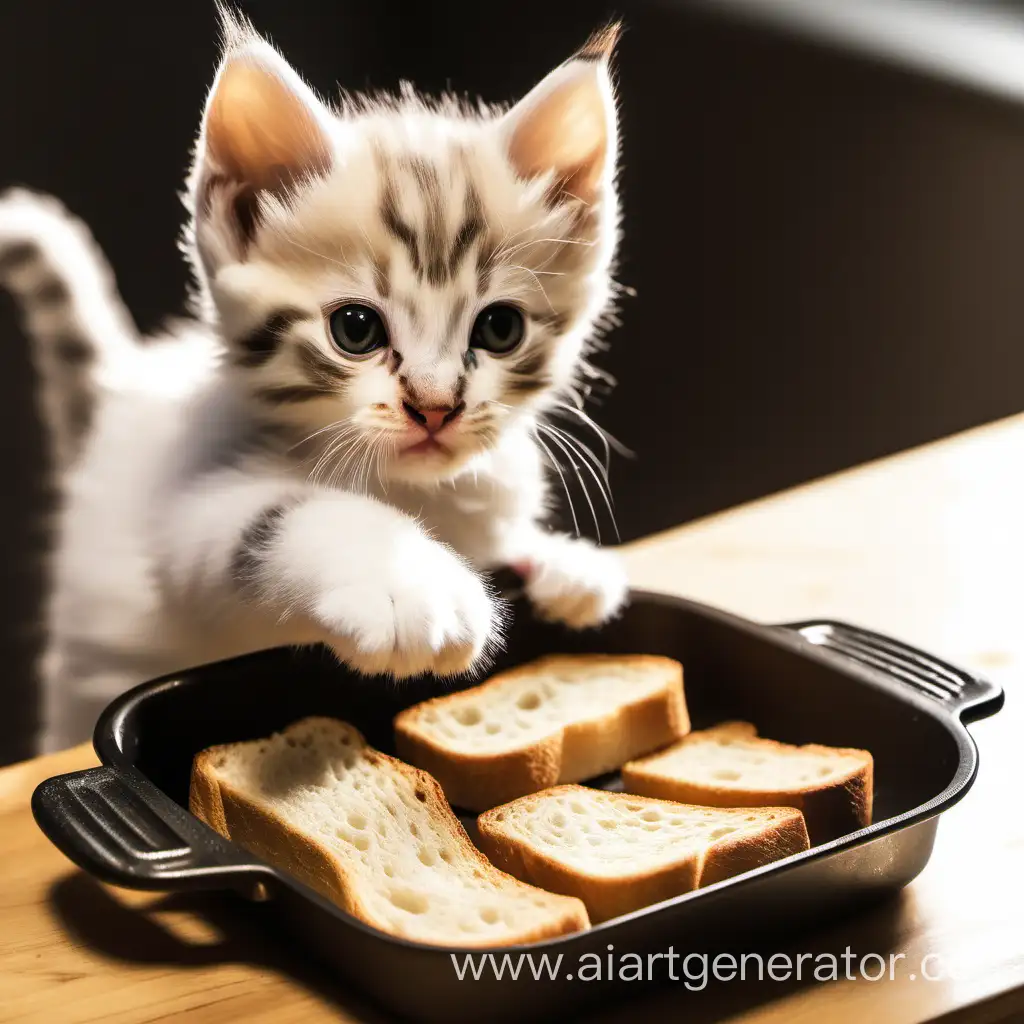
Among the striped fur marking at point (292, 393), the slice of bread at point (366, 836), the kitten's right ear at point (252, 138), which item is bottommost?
the slice of bread at point (366, 836)

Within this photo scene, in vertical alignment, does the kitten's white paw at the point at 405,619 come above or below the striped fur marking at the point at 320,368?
below

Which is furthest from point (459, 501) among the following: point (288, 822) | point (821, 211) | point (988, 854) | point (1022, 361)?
point (1022, 361)

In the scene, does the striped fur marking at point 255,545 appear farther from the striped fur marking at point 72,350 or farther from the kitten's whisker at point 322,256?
the striped fur marking at point 72,350

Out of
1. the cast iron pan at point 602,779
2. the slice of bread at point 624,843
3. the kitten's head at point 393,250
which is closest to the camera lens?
the cast iron pan at point 602,779

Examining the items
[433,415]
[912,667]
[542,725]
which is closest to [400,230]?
[433,415]

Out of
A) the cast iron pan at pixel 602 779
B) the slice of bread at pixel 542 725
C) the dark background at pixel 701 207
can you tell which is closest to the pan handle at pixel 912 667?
the cast iron pan at pixel 602 779

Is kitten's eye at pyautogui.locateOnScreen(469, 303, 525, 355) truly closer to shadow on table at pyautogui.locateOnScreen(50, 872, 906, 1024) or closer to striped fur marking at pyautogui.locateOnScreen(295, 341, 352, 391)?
striped fur marking at pyautogui.locateOnScreen(295, 341, 352, 391)

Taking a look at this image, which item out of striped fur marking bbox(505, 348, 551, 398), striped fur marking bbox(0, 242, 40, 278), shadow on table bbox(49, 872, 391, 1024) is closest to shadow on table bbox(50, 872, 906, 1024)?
shadow on table bbox(49, 872, 391, 1024)

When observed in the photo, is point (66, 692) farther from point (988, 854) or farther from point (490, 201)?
point (988, 854)
